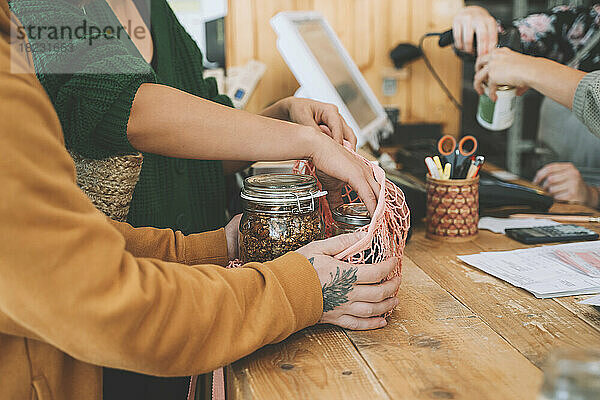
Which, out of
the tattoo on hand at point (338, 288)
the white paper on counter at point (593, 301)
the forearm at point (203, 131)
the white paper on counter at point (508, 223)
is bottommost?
the white paper on counter at point (593, 301)

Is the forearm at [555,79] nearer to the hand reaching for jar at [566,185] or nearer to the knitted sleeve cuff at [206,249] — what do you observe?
the hand reaching for jar at [566,185]

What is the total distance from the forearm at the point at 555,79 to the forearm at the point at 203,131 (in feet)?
2.38

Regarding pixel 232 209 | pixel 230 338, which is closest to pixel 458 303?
pixel 230 338

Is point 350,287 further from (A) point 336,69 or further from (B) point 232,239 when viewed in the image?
(A) point 336,69

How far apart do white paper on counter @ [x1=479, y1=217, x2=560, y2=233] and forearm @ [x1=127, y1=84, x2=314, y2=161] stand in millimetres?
617

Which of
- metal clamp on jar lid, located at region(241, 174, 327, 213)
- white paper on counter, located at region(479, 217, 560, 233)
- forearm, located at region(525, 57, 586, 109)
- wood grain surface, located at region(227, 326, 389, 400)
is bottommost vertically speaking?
wood grain surface, located at region(227, 326, 389, 400)

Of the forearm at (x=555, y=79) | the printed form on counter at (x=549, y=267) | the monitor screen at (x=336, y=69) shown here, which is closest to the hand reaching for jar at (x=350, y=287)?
the printed form on counter at (x=549, y=267)

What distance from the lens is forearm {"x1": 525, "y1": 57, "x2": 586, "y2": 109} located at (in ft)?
4.19

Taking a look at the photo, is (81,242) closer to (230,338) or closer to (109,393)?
(230,338)

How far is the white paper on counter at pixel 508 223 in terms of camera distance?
1290 mm

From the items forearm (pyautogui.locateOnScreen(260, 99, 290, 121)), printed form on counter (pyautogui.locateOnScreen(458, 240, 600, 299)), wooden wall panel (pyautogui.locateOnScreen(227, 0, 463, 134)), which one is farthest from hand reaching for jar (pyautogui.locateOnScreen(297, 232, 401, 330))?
wooden wall panel (pyautogui.locateOnScreen(227, 0, 463, 134))

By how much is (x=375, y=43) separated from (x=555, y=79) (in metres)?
1.20

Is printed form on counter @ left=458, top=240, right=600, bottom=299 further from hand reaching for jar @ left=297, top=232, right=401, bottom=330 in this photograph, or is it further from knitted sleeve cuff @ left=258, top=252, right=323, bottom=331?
knitted sleeve cuff @ left=258, top=252, right=323, bottom=331
